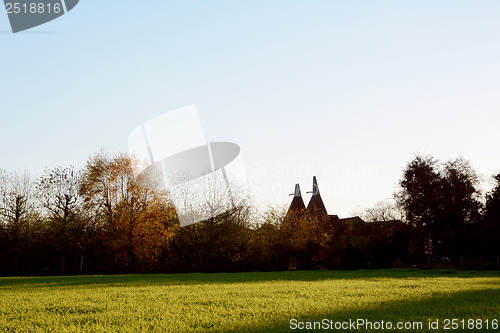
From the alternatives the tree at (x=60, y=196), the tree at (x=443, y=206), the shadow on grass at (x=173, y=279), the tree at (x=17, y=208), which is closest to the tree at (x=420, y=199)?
the tree at (x=443, y=206)

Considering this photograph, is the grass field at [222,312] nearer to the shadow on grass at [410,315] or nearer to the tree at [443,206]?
the shadow on grass at [410,315]

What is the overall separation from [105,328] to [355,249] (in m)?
35.7

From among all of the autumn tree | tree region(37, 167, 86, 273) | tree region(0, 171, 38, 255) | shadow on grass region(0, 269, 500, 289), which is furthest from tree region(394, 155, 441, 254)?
tree region(0, 171, 38, 255)

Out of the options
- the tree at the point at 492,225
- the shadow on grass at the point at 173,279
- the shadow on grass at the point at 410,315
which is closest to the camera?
the shadow on grass at the point at 410,315

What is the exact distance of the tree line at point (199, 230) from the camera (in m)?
36.9

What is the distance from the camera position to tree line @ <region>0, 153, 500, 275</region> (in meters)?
36.9

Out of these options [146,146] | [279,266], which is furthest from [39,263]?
[279,266]

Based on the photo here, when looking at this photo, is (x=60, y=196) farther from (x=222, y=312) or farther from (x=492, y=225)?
(x=492, y=225)

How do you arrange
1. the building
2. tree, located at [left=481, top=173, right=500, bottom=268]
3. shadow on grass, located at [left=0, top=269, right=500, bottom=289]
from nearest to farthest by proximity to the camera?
shadow on grass, located at [left=0, top=269, right=500, bottom=289]
tree, located at [left=481, top=173, right=500, bottom=268]
the building

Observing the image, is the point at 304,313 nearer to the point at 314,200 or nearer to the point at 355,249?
the point at 355,249

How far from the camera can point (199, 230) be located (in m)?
41.8

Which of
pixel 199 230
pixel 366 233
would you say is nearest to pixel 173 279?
pixel 199 230

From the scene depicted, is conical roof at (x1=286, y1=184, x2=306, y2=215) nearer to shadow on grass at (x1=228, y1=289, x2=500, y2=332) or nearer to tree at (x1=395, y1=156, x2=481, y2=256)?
tree at (x1=395, y1=156, x2=481, y2=256)

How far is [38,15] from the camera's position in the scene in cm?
1232
